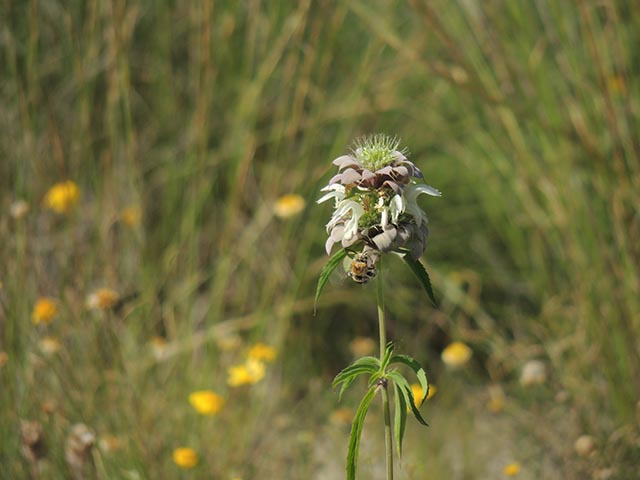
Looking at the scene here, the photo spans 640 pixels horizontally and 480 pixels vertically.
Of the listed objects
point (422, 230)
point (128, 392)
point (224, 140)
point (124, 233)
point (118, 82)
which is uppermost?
point (224, 140)

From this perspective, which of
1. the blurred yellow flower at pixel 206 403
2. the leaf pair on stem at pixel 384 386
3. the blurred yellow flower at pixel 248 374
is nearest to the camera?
the leaf pair on stem at pixel 384 386

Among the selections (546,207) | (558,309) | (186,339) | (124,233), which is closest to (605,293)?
(558,309)

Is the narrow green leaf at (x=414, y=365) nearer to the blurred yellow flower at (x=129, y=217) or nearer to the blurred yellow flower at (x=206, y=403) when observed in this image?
the blurred yellow flower at (x=206, y=403)

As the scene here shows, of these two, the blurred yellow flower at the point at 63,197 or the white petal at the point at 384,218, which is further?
the blurred yellow flower at the point at 63,197

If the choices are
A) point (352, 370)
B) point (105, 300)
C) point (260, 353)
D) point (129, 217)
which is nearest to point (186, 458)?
point (105, 300)

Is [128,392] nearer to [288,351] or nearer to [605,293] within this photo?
[288,351]

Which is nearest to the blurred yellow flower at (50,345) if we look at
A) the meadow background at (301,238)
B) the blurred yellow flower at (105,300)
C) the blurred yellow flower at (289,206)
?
the meadow background at (301,238)
